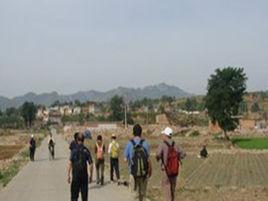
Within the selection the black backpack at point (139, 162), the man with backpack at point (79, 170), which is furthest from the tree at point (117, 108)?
the black backpack at point (139, 162)

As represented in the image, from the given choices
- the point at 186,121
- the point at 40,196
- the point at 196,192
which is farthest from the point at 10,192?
the point at 186,121

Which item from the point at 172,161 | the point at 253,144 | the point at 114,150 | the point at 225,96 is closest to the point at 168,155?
the point at 172,161

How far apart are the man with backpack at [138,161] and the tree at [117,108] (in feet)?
546

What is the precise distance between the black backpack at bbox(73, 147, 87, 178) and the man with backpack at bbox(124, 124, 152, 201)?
105cm

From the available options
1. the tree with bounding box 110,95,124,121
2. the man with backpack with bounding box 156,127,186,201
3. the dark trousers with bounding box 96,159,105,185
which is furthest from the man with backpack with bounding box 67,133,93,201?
the tree with bounding box 110,95,124,121

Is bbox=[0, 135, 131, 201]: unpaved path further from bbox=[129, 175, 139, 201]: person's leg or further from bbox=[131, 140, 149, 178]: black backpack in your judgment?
bbox=[131, 140, 149, 178]: black backpack

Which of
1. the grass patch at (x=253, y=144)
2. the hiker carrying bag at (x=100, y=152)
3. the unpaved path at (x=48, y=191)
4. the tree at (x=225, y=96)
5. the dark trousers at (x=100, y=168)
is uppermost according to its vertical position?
the tree at (x=225, y=96)

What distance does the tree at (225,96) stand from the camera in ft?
305

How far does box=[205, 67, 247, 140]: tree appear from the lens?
9288 centimetres

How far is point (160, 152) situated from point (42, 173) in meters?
15.9

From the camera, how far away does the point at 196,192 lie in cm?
1875

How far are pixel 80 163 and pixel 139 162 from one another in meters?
1.52

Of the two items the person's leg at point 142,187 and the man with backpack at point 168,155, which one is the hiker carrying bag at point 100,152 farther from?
the man with backpack at point 168,155

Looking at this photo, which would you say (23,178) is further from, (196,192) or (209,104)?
(209,104)
